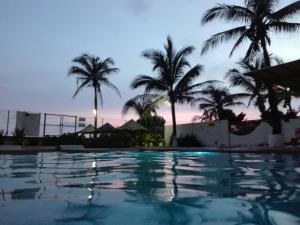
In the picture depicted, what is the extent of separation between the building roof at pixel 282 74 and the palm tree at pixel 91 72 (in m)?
20.1

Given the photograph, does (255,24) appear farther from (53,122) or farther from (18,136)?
(18,136)

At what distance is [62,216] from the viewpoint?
11.8ft

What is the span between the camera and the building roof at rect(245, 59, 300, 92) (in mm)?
9500

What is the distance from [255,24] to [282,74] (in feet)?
34.5

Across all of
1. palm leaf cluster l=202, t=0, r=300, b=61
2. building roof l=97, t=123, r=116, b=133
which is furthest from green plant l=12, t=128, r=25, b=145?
palm leaf cluster l=202, t=0, r=300, b=61

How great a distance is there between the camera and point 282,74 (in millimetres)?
10477

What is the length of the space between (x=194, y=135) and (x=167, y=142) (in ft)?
11.3

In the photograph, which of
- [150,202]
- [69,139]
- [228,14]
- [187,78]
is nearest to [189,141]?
[187,78]

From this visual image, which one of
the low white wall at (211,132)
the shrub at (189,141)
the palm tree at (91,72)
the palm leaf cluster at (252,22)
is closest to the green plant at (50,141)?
the palm tree at (91,72)

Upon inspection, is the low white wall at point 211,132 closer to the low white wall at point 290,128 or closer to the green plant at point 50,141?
the low white wall at point 290,128

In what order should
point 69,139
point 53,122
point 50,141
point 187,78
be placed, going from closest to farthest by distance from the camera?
point 50,141 → point 69,139 → point 53,122 → point 187,78

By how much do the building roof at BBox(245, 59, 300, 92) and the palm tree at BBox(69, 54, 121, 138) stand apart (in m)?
20.1

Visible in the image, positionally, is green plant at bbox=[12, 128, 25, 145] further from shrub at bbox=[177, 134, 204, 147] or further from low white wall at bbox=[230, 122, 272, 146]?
low white wall at bbox=[230, 122, 272, 146]

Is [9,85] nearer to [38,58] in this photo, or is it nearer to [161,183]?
[38,58]
